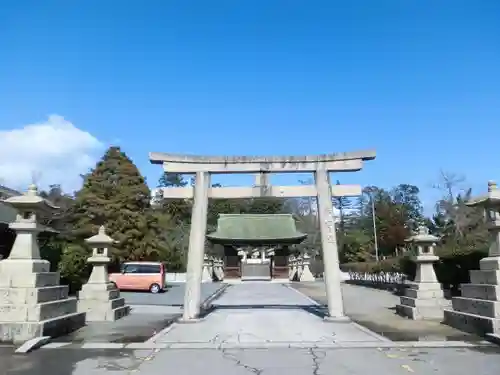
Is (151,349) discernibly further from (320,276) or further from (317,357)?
(320,276)

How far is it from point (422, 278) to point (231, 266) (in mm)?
39521

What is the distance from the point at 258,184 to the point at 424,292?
6.01 meters

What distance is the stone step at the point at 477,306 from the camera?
9.30m

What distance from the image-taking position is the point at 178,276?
4884 centimetres

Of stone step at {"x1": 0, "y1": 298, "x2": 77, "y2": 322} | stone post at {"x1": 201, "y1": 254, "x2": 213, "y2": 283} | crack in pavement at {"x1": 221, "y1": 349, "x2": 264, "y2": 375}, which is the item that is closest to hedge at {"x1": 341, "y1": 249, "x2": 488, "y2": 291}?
crack in pavement at {"x1": 221, "y1": 349, "x2": 264, "y2": 375}

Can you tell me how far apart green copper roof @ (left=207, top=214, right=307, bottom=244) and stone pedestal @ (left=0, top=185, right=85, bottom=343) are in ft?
129

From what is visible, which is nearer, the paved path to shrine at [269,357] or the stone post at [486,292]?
the paved path to shrine at [269,357]

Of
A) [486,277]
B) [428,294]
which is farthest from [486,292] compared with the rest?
[428,294]

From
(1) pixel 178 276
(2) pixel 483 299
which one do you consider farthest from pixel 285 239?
(2) pixel 483 299

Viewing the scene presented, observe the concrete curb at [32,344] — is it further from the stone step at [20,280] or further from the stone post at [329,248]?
the stone post at [329,248]

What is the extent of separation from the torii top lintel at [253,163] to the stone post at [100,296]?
382 cm

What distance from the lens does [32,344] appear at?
846cm

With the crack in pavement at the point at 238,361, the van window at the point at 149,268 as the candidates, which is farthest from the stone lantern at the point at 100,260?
the van window at the point at 149,268

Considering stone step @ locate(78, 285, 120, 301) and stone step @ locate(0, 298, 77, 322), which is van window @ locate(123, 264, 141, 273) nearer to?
stone step @ locate(78, 285, 120, 301)
